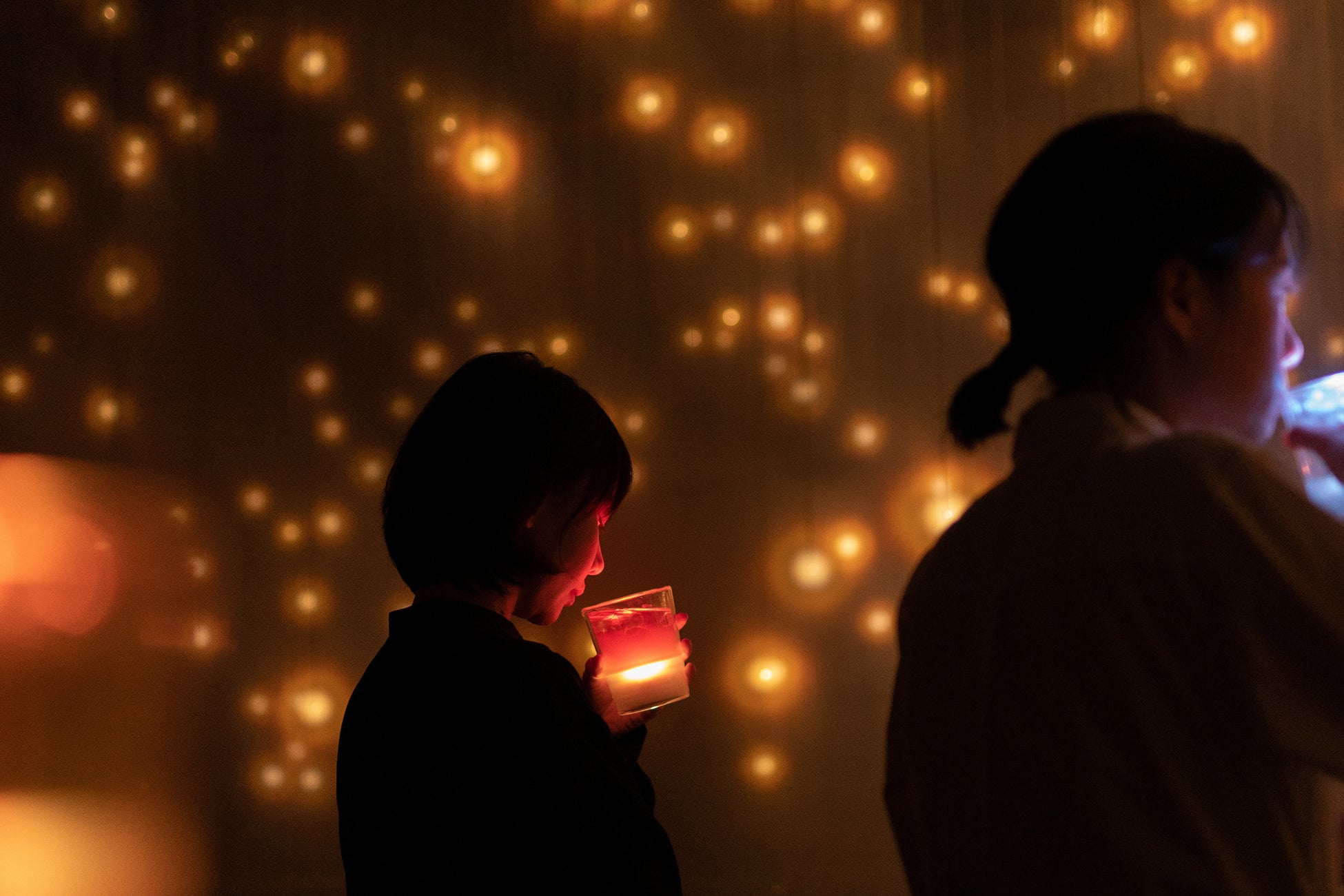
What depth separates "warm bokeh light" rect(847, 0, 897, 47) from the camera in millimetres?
1891

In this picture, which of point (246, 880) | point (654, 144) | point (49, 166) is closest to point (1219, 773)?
point (654, 144)

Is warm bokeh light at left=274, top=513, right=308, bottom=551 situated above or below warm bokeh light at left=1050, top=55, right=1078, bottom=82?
below

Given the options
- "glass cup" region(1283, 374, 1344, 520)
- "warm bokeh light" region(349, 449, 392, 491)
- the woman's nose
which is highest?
"warm bokeh light" region(349, 449, 392, 491)

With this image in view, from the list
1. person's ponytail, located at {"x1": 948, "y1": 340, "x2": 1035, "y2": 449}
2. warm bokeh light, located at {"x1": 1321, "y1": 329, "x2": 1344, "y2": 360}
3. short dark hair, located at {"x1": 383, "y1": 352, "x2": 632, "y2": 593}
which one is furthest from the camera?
warm bokeh light, located at {"x1": 1321, "y1": 329, "x2": 1344, "y2": 360}

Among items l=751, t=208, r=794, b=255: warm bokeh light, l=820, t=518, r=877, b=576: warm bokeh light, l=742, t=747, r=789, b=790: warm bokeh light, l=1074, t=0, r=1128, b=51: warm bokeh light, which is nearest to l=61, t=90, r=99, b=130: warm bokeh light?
l=751, t=208, r=794, b=255: warm bokeh light

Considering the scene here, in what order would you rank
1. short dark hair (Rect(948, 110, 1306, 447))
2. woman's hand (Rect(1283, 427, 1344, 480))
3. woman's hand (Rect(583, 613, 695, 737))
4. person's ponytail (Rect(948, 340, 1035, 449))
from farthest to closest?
1. woman's hand (Rect(583, 613, 695, 737))
2. woman's hand (Rect(1283, 427, 1344, 480))
3. person's ponytail (Rect(948, 340, 1035, 449))
4. short dark hair (Rect(948, 110, 1306, 447))

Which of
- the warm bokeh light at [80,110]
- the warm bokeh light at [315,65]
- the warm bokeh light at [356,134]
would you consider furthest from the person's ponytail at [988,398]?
the warm bokeh light at [80,110]

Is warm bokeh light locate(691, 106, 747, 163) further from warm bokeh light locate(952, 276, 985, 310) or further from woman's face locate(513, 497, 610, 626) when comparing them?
woman's face locate(513, 497, 610, 626)

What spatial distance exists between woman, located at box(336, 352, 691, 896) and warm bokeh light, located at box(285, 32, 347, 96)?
1.35 metres

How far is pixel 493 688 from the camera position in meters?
0.85

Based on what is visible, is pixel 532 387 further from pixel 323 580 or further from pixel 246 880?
pixel 246 880

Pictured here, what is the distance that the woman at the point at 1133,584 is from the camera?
0.52 meters

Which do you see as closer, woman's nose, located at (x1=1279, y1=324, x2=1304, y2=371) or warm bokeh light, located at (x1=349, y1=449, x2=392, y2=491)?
woman's nose, located at (x1=1279, y1=324, x2=1304, y2=371)

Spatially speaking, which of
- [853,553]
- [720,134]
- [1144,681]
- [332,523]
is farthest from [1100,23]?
[332,523]
